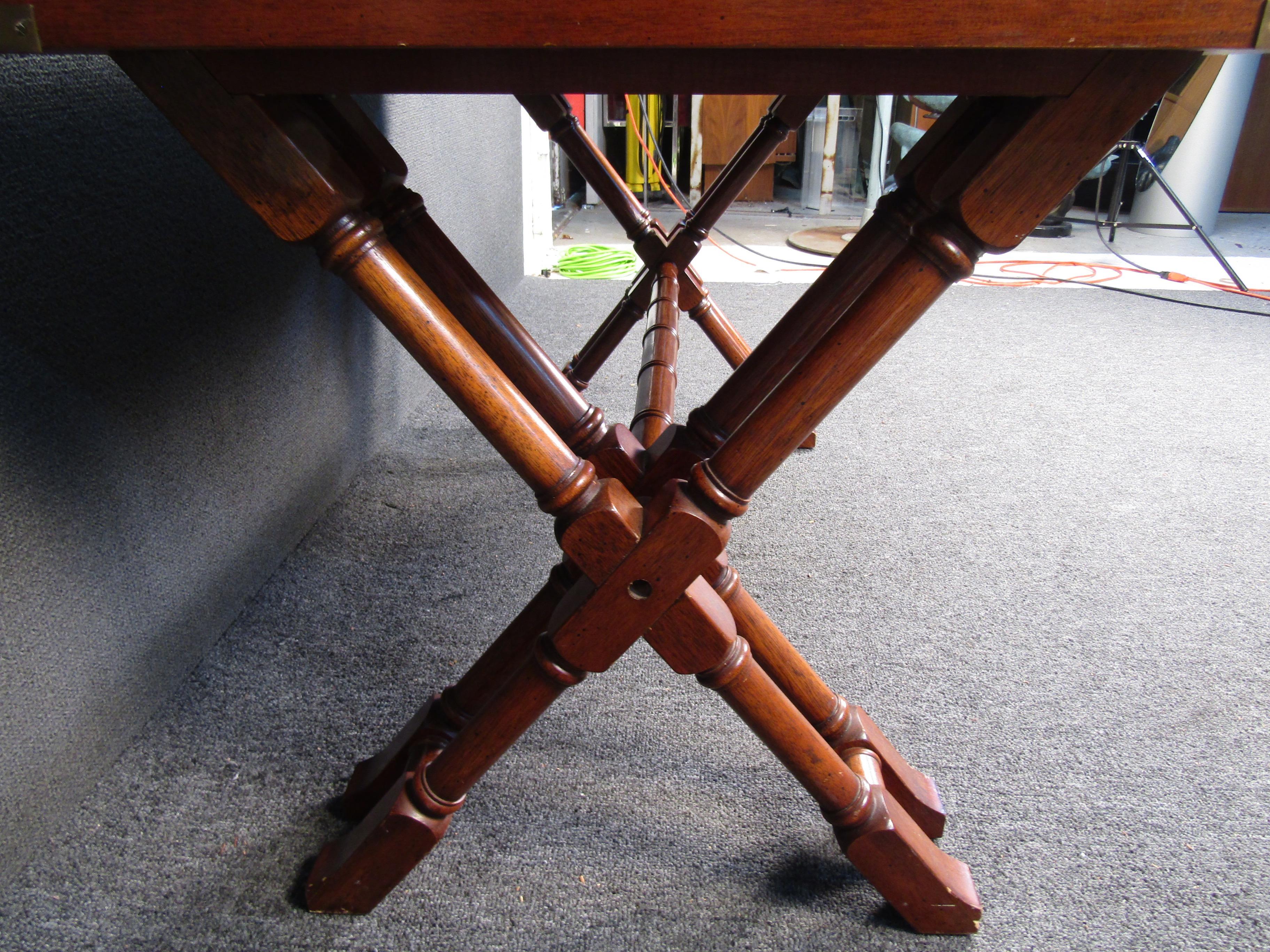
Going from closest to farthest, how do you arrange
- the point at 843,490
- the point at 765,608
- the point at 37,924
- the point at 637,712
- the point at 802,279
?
1. the point at 37,924
2. the point at 637,712
3. the point at 765,608
4. the point at 843,490
5. the point at 802,279

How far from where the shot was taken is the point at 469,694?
2.20 feet

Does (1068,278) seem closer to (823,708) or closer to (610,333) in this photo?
(610,333)

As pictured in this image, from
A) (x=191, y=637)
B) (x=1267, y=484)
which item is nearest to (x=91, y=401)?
(x=191, y=637)

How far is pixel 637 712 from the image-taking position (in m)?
0.85

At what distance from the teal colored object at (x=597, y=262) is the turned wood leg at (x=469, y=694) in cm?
209

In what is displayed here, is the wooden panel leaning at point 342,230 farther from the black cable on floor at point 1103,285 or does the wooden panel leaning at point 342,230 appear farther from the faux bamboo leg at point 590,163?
the black cable on floor at point 1103,285

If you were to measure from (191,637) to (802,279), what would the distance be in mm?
2172

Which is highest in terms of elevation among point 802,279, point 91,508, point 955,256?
point 955,256

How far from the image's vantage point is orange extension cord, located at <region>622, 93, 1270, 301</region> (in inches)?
102

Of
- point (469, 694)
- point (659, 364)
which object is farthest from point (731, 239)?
point (469, 694)

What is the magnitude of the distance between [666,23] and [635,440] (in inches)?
17.7

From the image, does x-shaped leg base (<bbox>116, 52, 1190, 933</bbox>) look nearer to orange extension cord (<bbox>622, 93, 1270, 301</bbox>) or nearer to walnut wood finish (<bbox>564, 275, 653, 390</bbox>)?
walnut wood finish (<bbox>564, 275, 653, 390</bbox>)

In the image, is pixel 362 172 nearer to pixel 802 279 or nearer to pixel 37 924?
pixel 37 924

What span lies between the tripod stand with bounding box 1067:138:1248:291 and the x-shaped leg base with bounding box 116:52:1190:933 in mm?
1608
